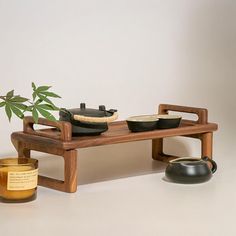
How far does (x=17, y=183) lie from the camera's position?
1338mm

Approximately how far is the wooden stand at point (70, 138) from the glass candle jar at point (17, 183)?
0.08 meters

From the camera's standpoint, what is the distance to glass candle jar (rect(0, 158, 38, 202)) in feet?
4.39

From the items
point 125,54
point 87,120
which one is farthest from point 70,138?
point 125,54

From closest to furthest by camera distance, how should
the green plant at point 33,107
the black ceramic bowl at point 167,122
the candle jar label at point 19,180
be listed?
the green plant at point 33,107
the candle jar label at point 19,180
the black ceramic bowl at point 167,122

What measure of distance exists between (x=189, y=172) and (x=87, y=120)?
28 cm

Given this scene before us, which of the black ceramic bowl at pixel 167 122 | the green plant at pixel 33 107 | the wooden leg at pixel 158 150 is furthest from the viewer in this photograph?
the wooden leg at pixel 158 150

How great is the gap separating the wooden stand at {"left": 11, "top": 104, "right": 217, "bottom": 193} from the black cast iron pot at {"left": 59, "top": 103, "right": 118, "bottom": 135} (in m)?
0.02

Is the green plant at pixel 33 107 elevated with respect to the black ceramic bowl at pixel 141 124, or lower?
elevated

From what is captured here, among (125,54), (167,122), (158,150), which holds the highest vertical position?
(125,54)

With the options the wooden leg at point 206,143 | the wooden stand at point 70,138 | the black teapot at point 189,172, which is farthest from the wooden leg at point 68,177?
the wooden leg at point 206,143

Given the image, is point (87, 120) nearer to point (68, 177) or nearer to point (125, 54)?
point (68, 177)

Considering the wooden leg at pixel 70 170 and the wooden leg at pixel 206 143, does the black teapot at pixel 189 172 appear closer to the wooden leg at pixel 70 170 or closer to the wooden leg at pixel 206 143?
the wooden leg at pixel 206 143

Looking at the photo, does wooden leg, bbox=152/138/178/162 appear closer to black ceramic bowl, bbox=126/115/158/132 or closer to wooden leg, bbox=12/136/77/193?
black ceramic bowl, bbox=126/115/158/132

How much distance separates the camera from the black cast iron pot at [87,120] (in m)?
1.46
